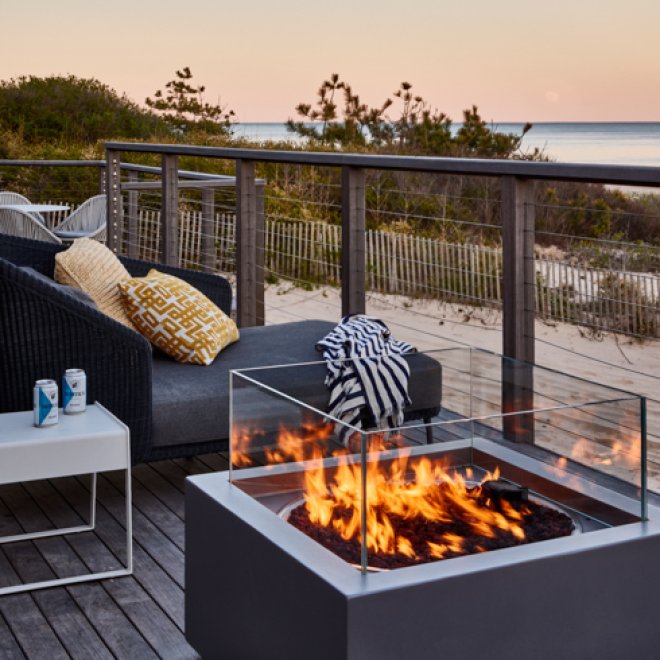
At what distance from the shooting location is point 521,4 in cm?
2275

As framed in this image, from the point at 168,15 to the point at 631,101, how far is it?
989cm

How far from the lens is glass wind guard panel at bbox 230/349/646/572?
1.79 metres

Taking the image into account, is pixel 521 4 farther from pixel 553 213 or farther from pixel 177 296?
pixel 177 296

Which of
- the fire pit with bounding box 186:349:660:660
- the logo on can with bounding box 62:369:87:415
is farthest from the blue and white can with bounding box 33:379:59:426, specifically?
the fire pit with bounding box 186:349:660:660

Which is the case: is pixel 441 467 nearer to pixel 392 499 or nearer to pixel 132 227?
pixel 392 499

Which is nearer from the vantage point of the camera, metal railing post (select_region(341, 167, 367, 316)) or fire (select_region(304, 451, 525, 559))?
fire (select_region(304, 451, 525, 559))

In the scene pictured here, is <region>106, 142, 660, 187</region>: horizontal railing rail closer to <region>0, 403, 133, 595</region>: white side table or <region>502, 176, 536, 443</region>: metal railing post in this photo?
<region>502, 176, 536, 443</region>: metal railing post

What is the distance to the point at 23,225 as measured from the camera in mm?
7477

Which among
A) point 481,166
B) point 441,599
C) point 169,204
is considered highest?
point 481,166

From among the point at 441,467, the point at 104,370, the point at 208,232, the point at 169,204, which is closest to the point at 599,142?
the point at 208,232

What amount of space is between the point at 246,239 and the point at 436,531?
298 cm

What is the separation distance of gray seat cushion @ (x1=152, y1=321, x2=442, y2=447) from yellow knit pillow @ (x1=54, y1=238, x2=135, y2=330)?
0.23m

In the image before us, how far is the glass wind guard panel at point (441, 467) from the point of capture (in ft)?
Result: 5.86

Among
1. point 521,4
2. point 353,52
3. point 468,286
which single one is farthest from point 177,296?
point 521,4
